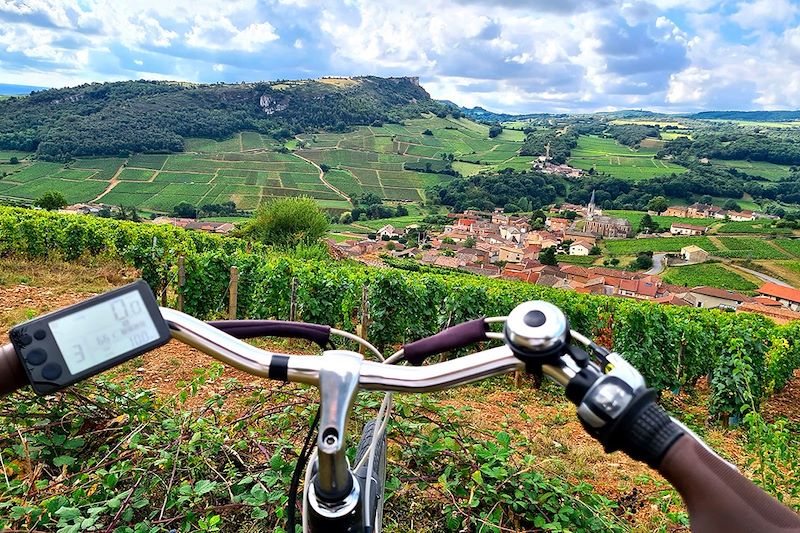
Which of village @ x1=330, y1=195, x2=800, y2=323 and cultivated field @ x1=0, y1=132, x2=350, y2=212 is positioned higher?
cultivated field @ x1=0, y1=132, x2=350, y2=212

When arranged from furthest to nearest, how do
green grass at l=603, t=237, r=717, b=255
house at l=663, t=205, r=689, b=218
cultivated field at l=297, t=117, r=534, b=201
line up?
cultivated field at l=297, t=117, r=534, b=201
house at l=663, t=205, r=689, b=218
green grass at l=603, t=237, r=717, b=255

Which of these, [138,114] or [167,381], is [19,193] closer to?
[138,114]

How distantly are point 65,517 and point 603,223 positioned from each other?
76794mm

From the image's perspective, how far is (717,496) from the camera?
2.34ft

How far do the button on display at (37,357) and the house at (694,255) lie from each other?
2372 inches

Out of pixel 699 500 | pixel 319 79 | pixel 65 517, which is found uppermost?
pixel 319 79

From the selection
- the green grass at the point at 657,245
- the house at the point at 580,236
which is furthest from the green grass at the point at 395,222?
the green grass at the point at 657,245

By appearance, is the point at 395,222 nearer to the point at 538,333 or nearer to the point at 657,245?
the point at 657,245

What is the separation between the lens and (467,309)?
10.7m

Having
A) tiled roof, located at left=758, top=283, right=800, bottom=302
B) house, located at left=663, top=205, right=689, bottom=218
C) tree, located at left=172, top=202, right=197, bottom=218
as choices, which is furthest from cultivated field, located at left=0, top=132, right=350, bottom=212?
tiled roof, located at left=758, top=283, right=800, bottom=302

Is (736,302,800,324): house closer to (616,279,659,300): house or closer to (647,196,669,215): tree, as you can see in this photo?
(616,279,659,300): house

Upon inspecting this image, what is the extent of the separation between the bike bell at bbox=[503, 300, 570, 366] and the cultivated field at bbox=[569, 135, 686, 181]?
109 meters

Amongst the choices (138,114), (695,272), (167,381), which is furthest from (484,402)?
(138,114)

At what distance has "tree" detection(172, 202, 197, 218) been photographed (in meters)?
61.5
